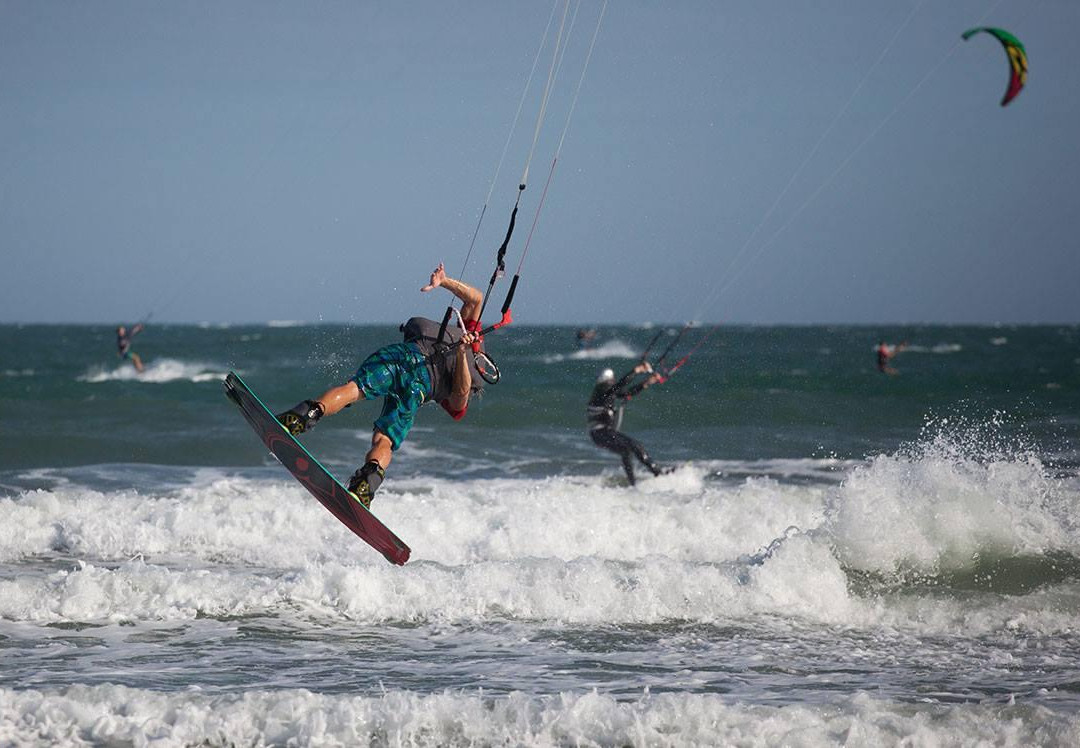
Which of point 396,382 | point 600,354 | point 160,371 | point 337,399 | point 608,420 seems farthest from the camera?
point 600,354

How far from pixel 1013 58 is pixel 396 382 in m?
5.41

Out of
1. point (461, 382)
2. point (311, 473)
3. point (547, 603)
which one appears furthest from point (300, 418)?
point (547, 603)

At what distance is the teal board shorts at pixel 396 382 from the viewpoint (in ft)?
24.6

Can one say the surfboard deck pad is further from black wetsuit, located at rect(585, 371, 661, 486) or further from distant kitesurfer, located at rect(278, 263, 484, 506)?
black wetsuit, located at rect(585, 371, 661, 486)

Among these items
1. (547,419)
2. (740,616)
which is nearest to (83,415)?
(547,419)

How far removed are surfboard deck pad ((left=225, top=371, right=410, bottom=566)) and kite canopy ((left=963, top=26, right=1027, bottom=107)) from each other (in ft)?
18.4

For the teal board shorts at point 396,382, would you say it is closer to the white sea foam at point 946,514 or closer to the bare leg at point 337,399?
the bare leg at point 337,399

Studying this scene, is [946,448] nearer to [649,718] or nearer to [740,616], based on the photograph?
[740,616]

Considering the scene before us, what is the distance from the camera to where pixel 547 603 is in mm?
8328

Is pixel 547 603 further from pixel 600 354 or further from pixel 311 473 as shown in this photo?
pixel 600 354

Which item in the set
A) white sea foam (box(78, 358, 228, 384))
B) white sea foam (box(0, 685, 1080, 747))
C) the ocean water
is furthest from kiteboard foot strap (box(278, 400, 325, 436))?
white sea foam (box(78, 358, 228, 384))

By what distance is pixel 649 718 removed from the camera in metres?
5.89

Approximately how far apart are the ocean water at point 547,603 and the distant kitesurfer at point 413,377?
123 centimetres

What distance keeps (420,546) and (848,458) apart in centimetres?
880
